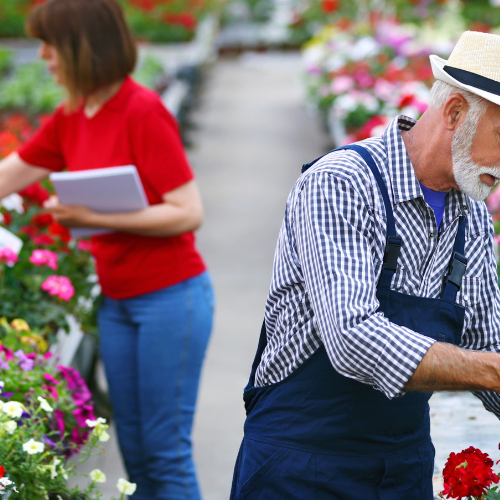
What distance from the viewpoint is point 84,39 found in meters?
2.44

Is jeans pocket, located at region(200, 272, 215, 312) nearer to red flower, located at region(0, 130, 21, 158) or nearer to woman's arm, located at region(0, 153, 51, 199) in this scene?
woman's arm, located at region(0, 153, 51, 199)

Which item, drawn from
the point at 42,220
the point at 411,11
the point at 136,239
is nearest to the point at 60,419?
the point at 136,239

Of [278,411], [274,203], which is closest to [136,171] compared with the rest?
[278,411]

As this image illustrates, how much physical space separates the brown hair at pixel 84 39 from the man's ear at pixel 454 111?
1.35 metres

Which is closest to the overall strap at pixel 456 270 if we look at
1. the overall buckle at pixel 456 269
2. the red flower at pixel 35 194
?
the overall buckle at pixel 456 269

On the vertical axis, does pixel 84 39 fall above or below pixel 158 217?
above

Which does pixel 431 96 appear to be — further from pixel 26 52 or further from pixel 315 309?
pixel 26 52

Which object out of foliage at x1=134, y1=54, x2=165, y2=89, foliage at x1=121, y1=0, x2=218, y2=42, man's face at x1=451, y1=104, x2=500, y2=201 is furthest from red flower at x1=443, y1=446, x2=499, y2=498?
foliage at x1=121, y1=0, x2=218, y2=42

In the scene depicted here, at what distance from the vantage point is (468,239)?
5.53 feet

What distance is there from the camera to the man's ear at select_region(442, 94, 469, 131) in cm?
149

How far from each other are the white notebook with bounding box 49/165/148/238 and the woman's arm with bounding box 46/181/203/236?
30 mm

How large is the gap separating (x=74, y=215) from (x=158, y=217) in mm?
312

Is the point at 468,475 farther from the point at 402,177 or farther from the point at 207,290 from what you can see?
the point at 207,290

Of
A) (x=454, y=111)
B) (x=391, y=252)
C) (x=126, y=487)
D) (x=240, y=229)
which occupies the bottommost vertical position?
(x=240, y=229)
